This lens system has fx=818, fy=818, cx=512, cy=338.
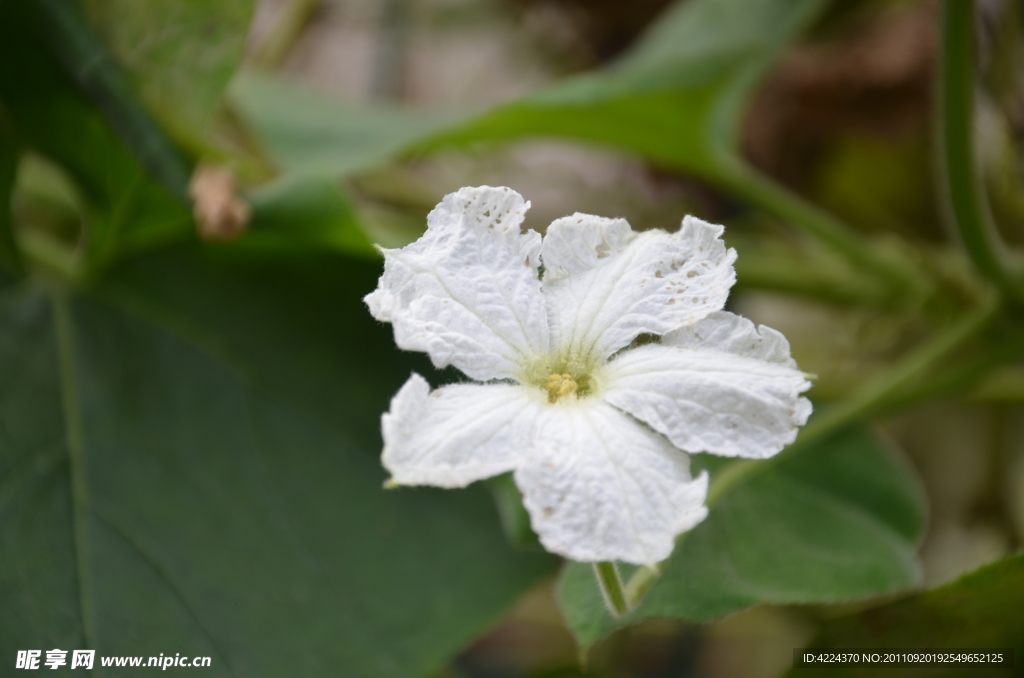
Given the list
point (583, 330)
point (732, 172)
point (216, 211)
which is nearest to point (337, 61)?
point (732, 172)

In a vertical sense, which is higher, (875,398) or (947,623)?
(875,398)

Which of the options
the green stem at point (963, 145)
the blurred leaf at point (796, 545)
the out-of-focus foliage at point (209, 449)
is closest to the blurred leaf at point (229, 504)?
the out-of-focus foliage at point (209, 449)

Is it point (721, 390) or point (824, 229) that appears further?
point (824, 229)

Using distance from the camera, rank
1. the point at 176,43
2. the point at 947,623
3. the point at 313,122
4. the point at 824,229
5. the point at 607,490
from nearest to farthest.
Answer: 1. the point at 607,490
2. the point at 947,623
3. the point at 176,43
4. the point at 824,229
5. the point at 313,122

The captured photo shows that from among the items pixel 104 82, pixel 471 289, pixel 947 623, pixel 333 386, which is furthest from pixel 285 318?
pixel 947 623

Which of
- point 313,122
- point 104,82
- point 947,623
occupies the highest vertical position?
point 313,122

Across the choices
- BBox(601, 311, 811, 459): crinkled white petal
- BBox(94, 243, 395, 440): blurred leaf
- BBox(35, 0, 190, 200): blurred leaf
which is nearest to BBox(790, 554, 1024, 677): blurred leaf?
BBox(601, 311, 811, 459): crinkled white petal

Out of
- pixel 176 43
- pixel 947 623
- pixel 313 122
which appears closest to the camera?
pixel 947 623

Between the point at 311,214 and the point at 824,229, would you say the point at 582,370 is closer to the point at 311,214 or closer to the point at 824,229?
the point at 311,214

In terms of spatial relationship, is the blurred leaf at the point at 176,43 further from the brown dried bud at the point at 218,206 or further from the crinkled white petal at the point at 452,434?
the crinkled white petal at the point at 452,434
